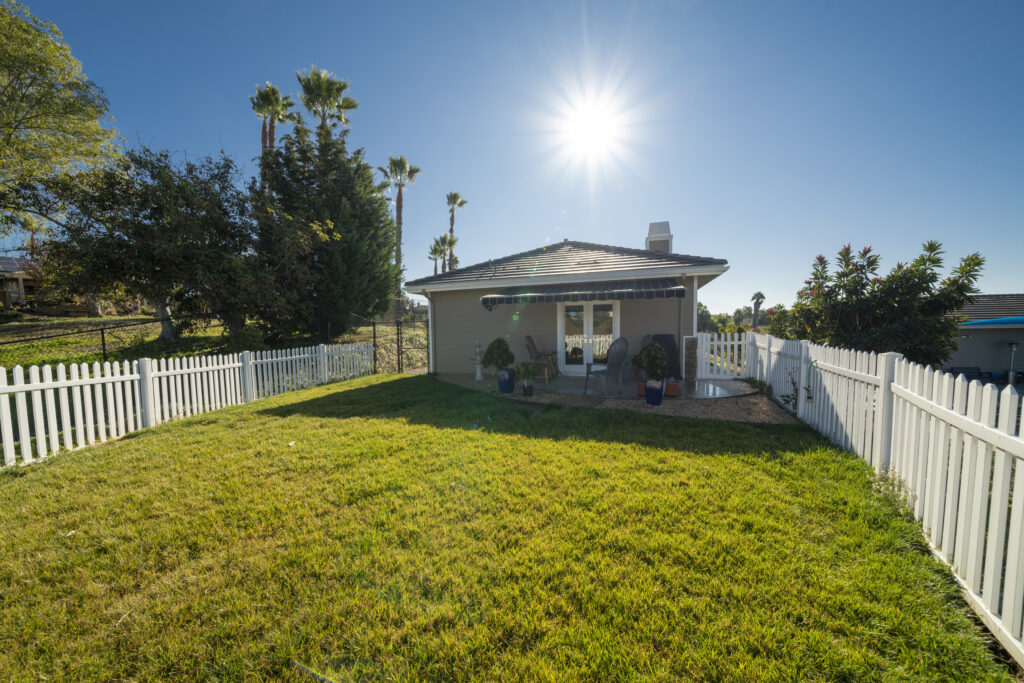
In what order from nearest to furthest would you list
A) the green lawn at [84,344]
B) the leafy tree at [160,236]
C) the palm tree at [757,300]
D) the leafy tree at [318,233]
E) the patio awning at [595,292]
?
the patio awning at [595,292] < the leafy tree at [160,236] < the green lawn at [84,344] < the leafy tree at [318,233] < the palm tree at [757,300]

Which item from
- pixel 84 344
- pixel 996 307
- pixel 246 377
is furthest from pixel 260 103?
pixel 996 307

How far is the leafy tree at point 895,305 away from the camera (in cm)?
682

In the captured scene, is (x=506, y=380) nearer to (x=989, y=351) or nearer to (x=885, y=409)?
(x=885, y=409)

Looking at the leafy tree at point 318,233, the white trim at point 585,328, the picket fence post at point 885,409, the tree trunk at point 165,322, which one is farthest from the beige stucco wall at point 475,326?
the tree trunk at point 165,322

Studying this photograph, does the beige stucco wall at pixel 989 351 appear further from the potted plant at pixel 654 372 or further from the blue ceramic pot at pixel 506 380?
the blue ceramic pot at pixel 506 380

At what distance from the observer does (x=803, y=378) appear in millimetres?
5410

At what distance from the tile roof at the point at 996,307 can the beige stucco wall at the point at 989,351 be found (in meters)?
1.21

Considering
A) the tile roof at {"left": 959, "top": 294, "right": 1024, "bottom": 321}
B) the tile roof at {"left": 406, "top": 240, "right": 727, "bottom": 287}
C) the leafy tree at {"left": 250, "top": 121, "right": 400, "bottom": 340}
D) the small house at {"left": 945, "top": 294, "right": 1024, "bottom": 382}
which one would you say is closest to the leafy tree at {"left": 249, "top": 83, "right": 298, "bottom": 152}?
the leafy tree at {"left": 250, "top": 121, "right": 400, "bottom": 340}

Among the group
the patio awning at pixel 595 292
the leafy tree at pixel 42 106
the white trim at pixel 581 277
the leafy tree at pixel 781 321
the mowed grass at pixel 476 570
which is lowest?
the mowed grass at pixel 476 570

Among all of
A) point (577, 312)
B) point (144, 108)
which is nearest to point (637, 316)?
point (577, 312)

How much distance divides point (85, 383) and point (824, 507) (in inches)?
344

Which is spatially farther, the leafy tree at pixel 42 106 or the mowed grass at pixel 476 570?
the leafy tree at pixel 42 106

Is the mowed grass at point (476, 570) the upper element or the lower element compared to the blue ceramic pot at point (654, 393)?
lower

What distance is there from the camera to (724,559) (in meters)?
2.43
